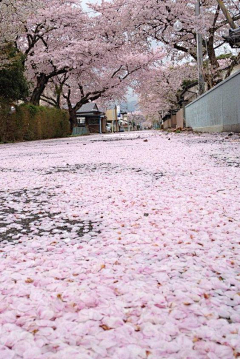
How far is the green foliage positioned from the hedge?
0.64 m

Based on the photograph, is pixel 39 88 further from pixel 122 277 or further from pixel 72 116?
pixel 122 277

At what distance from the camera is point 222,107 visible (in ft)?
28.4

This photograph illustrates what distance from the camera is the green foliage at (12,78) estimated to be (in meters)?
12.7

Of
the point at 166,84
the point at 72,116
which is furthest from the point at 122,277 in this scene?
the point at 166,84

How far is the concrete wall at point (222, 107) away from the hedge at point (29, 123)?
7.05 meters

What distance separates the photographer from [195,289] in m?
0.78

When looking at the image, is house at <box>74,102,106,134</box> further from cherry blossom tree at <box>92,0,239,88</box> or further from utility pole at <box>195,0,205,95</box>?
utility pole at <box>195,0,205,95</box>

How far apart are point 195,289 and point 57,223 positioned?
77 centimetres

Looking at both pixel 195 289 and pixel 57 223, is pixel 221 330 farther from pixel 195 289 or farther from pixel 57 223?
pixel 57 223

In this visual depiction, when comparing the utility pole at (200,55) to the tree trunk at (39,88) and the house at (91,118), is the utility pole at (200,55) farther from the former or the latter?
the house at (91,118)

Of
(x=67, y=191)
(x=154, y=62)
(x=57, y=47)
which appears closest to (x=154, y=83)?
(x=154, y=62)

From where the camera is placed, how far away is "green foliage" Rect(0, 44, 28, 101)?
12695 mm

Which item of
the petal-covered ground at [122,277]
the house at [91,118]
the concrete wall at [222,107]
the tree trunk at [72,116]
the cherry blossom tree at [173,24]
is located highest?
the cherry blossom tree at [173,24]

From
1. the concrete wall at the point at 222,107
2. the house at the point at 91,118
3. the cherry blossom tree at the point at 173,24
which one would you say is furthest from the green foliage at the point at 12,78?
the house at the point at 91,118
